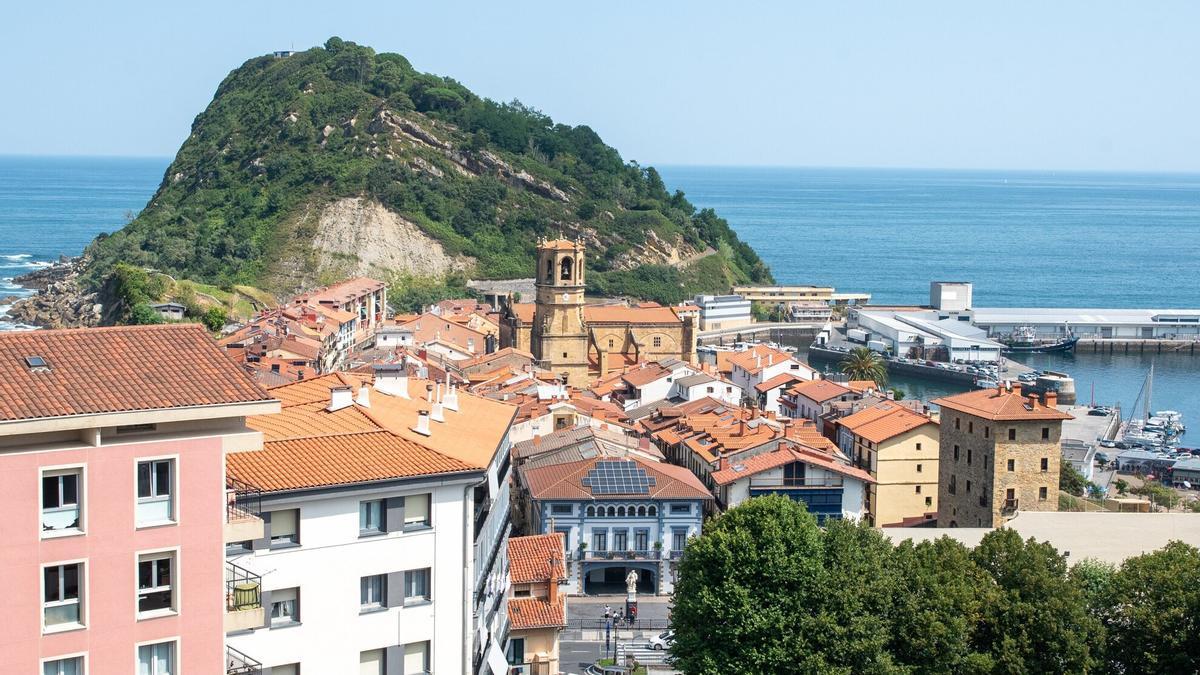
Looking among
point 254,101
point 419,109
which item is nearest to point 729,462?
point 419,109

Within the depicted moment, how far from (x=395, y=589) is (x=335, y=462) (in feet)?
4.15

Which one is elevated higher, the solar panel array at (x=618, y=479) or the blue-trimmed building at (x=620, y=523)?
the solar panel array at (x=618, y=479)

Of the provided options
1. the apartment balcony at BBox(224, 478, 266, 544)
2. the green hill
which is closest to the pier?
the green hill

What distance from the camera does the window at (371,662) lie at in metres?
13.7

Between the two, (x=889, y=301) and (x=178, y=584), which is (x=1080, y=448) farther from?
(x=889, y=301)

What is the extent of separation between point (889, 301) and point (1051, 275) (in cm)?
3109

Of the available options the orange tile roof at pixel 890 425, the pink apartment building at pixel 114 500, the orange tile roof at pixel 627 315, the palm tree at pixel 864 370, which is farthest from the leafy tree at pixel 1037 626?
the palm tree at pixel 864 370

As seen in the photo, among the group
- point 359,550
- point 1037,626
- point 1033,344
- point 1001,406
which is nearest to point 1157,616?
point 1037,626

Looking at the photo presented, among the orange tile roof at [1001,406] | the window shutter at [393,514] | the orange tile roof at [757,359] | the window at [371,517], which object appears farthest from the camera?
the orange tile roof at [757,359]

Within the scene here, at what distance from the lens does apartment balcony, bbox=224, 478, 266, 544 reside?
1140cm

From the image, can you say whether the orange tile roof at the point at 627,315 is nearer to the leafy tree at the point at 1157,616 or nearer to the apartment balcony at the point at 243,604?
the leafy tree at the point at 1157,616

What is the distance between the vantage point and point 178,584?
33.8ft

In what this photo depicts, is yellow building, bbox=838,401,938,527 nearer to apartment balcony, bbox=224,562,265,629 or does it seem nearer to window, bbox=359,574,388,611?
window, bbox=359,574,388,611

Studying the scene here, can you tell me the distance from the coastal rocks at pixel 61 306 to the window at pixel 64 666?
6047 cm
